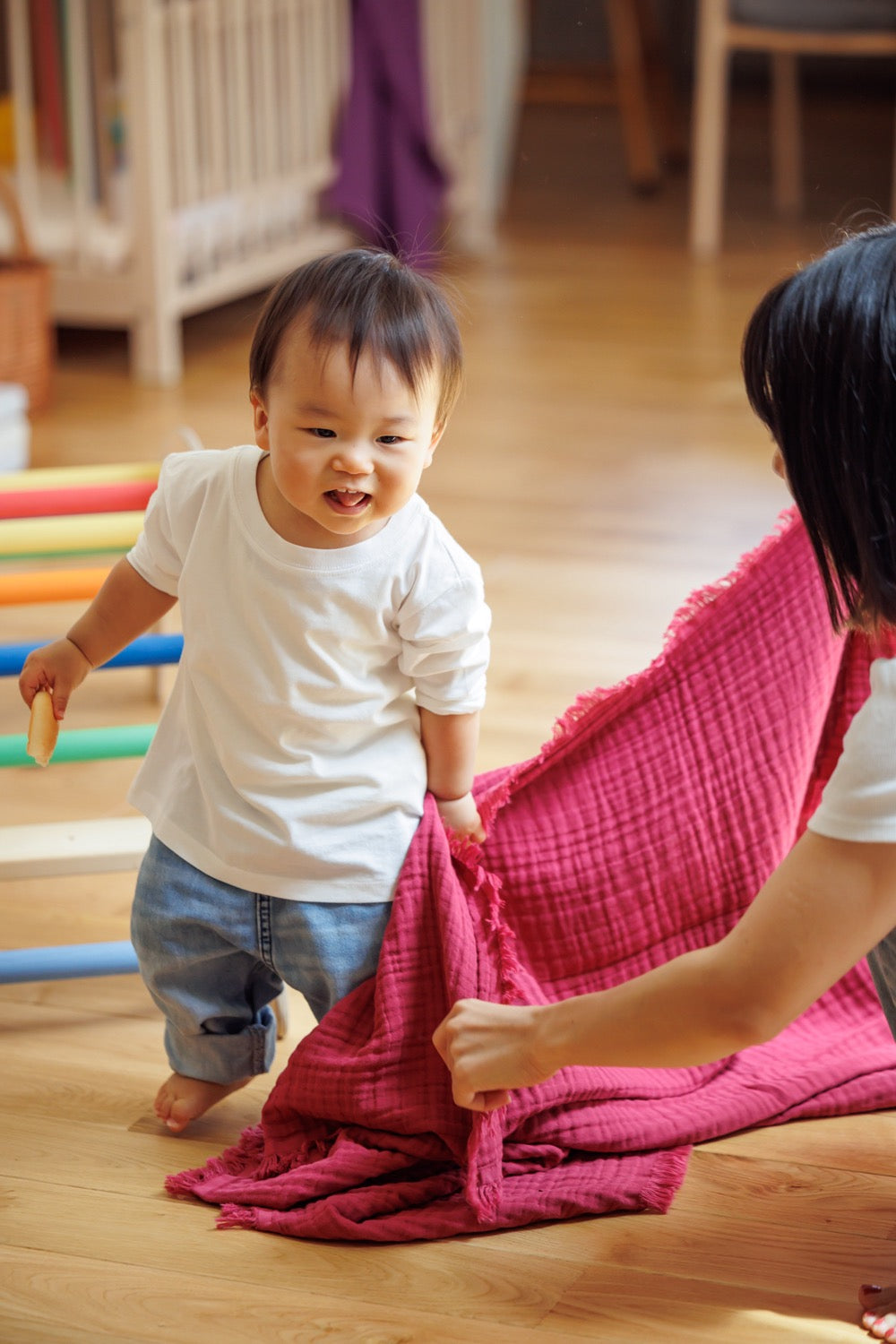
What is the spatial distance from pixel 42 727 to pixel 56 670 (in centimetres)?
4

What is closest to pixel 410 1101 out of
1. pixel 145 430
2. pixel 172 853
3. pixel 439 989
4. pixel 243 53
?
pixel 439 989

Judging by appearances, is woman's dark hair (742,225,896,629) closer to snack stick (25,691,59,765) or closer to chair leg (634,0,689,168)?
snack stick (25,691,59,765)

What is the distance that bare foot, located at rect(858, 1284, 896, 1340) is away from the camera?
890 millimetres

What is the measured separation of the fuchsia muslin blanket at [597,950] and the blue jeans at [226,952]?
2cm

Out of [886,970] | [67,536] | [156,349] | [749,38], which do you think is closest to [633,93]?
[749,38]

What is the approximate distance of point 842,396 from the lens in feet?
2.54

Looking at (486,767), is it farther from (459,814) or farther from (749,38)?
(749,38)

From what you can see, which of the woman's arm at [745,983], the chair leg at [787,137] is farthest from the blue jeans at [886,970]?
the chair leg at [787,137]

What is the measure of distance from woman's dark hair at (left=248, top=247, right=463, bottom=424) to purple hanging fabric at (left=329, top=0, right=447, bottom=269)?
7.88 ft

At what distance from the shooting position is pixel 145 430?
263 cm

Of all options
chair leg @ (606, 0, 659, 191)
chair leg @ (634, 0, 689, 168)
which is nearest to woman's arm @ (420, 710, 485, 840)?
chair leg @ (606, 0, 659, 191)

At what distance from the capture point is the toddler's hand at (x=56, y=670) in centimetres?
106

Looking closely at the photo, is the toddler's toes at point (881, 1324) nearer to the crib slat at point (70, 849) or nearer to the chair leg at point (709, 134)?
the crib slat at point (70, 849)

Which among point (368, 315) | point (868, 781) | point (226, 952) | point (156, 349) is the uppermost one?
point (368, 315)
